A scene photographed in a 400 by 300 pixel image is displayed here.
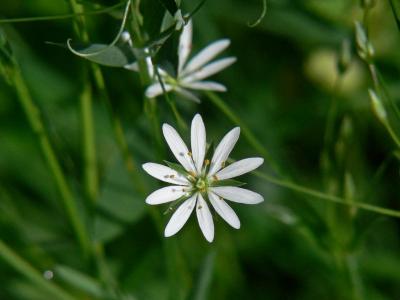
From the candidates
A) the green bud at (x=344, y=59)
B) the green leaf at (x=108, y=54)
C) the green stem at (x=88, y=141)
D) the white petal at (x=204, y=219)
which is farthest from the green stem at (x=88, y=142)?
the green bud at (x=344, y=59)

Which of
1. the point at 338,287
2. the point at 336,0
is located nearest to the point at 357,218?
the point at 338,287

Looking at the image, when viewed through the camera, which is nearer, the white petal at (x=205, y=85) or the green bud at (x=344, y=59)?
the white petal at (x=205, y=85)

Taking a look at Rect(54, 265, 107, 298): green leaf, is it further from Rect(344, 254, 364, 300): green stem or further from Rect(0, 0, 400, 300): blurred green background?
Rect(344, 254, 364, 300): green stem

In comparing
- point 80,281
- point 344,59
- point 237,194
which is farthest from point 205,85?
point 80,281

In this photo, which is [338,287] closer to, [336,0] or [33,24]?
[336,0]

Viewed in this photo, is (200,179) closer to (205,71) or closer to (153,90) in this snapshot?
(153,90)

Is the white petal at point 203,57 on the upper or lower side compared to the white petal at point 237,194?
upper

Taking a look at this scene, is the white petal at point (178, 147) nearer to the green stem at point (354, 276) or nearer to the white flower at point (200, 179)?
the white flower at point (200, 179)
